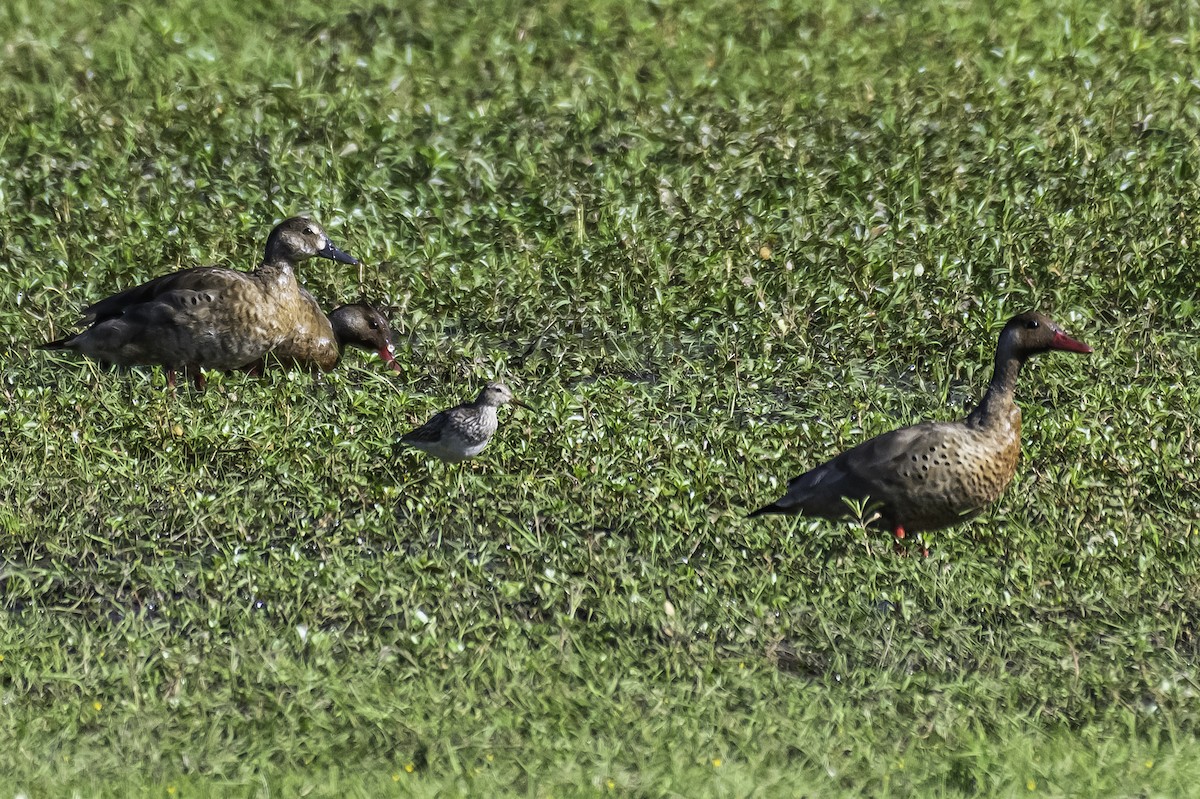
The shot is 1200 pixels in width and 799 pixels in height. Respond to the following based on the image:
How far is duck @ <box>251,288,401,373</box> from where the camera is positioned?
9.16 metres

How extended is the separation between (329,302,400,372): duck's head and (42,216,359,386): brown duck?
1.08 ft

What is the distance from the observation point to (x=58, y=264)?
1012 cm

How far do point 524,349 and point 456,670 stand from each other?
372 cm

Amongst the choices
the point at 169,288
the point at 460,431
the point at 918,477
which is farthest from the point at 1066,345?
the point at 169,288

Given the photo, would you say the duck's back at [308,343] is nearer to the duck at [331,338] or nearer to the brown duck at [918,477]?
the duck at [331,338]

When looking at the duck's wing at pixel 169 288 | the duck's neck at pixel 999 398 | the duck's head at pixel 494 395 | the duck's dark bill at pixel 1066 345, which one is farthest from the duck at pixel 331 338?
the duck's dark bill at pixel 1066 345

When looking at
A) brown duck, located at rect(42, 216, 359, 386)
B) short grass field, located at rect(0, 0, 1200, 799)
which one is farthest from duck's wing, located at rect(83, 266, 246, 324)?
short grass field, located at rect(0, 0, 1200, 799)

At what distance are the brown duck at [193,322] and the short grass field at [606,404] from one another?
192 millimetres

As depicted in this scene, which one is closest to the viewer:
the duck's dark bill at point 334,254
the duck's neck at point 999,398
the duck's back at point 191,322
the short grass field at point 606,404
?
the short grass field at point 606,404

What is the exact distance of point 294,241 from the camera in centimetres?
930

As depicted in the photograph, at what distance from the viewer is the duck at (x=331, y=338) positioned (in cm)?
916

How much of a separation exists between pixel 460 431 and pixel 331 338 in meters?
2.03

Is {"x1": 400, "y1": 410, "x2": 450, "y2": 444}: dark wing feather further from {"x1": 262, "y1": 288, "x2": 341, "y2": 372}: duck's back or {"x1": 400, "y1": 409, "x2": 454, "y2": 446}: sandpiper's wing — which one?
{"x1": 262, "y1": 288, "x2": 341, "y2": 372}: duck's back

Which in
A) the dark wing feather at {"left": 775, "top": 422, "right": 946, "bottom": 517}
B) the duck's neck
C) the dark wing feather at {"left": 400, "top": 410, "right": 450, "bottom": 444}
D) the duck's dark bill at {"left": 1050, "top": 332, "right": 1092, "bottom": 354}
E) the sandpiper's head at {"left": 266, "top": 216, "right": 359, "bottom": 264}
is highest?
the duck's dark bill at {"left": 1050, "top": 332, "right": 1092, "bottom": 354}
